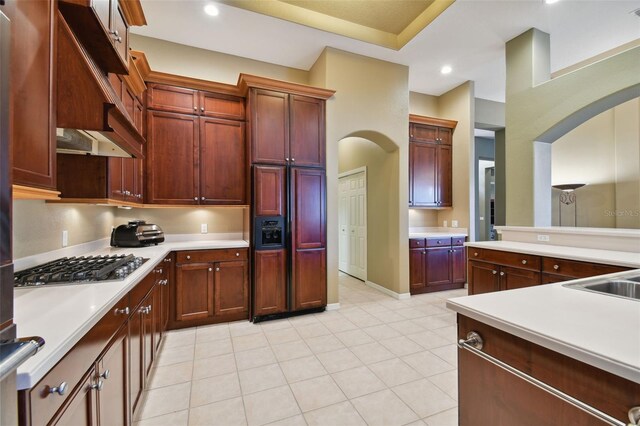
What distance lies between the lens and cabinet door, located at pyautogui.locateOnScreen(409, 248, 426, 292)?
4551mm

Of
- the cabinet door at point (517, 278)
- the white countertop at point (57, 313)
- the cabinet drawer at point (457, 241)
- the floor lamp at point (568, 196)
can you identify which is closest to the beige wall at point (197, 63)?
the white countertop at point (57, 313)

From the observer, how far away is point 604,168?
15.4 ft

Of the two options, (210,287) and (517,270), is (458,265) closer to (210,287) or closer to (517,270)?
(517,270)

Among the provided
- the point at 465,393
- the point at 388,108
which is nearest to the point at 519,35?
the point at 388,108

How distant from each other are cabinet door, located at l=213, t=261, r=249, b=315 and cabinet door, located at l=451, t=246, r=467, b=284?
3464 millimetres

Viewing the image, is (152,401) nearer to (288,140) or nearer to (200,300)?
(200,300)

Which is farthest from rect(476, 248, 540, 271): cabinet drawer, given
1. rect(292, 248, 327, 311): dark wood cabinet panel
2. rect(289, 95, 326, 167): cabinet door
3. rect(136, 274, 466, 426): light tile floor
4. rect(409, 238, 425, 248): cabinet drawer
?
rect(289, 95, 326, 167): cabinet door

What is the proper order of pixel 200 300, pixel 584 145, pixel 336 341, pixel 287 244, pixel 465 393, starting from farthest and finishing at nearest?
pixel 584 145 < pixel 287 244 < pixel 200 300 < pixel 336 341 < pixel 465 393

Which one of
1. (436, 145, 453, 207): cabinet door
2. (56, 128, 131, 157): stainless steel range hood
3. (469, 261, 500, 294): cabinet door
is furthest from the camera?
(436, 145, 453, 207): cabinet door

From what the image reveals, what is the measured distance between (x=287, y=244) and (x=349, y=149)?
10.3 ft

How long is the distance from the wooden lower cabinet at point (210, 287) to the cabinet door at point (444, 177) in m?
3.56

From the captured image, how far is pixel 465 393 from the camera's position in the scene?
1.17 metres

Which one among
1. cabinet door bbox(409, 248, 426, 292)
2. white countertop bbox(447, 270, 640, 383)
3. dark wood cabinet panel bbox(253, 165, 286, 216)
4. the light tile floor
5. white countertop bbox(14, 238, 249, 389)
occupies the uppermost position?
dark wood cabinet panel bbox(253, 165, 286, 216)

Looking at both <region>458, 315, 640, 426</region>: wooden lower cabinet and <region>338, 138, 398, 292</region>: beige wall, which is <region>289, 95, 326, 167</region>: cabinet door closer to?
<region>338, 138, 398, 292</region>: beige wall
